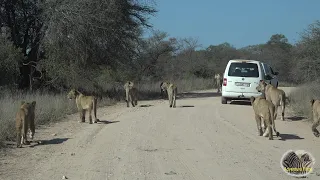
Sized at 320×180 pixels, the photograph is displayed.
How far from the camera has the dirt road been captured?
8.11 metres

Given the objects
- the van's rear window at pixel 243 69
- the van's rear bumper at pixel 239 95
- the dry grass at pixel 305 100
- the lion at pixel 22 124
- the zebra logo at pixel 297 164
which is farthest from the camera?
the van's rear window at pixel 243 69

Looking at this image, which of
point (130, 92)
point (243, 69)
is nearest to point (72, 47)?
point (130, 92)

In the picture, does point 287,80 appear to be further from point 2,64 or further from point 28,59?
point 2,64

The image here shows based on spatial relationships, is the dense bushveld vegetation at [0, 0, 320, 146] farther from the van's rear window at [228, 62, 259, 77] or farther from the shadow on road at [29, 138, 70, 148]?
the shadow on road at [29, 138, 70, 148]

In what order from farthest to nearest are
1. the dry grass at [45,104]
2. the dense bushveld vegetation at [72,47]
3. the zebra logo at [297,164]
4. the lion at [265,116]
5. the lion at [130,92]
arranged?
the dense bushveld vegetation at [72,47], the lion at [130,92], the dry grass at [45,104], the lion at [265,116], the zebra logo at [297,164]

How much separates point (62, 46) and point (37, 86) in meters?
3.64

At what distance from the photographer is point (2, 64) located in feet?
70.9

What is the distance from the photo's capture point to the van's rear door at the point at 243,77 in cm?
2117

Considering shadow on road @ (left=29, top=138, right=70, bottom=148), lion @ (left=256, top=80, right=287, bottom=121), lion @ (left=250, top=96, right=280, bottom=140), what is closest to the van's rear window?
lion @ (left=256, top=80, right=287, bottom=121)

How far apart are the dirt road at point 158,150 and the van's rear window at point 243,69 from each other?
6182mm

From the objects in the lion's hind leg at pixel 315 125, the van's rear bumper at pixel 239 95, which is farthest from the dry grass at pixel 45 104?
the lion's hind leg at pixel 315 125

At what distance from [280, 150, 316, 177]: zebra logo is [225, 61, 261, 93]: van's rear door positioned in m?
12.5

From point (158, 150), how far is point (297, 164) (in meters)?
3.07

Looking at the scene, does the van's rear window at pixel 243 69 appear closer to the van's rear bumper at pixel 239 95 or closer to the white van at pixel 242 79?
the white van at pixel 242 79
